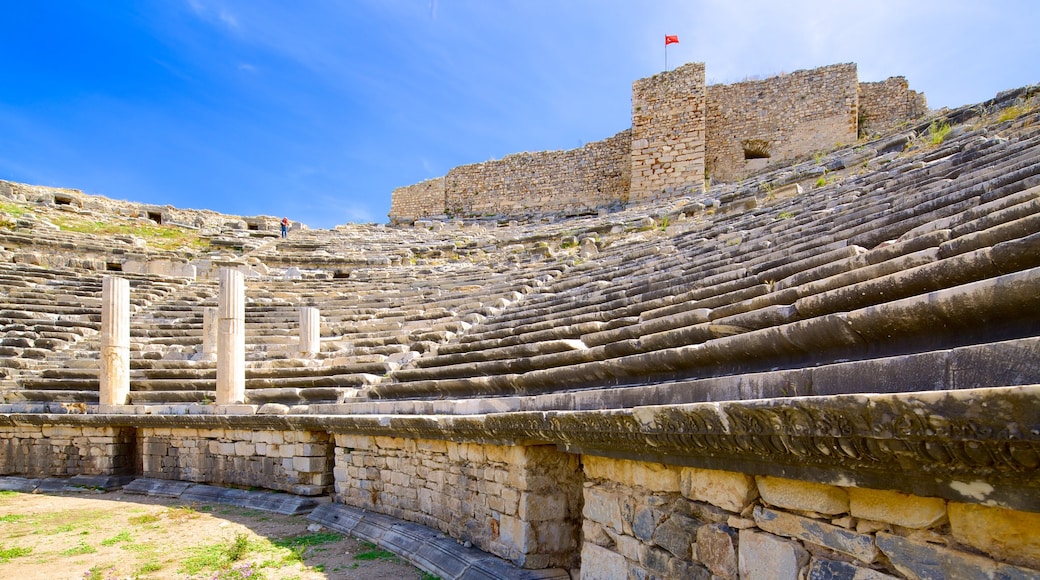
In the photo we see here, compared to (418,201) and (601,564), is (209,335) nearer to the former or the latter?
(601,564)

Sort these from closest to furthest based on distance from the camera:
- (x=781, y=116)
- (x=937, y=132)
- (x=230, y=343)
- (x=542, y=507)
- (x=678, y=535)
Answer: (x=678, y=535), (x=542, y=507), (x=937, y=132), (x=230, y=343), (x=781, y=116)

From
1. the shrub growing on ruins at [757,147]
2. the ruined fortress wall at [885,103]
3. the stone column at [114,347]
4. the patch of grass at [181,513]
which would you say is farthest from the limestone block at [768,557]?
the shrub growing on ruins at [757,147]

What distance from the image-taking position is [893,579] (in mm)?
2307

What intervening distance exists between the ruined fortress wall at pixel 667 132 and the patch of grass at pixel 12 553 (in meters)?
18.6

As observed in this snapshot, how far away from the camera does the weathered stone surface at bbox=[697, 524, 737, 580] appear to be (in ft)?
10.2

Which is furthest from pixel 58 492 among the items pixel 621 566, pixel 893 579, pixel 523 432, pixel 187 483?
pixel 893 579

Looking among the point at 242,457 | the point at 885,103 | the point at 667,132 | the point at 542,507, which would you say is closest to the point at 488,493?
the point at 542,507

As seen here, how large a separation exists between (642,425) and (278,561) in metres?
4.32

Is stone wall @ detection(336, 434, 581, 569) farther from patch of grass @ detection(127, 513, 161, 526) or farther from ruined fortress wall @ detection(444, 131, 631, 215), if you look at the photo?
ruined fortress wall @ detection(444, 131, 631, 215)

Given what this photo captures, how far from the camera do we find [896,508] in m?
2.33

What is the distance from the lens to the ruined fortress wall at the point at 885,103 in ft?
69.2

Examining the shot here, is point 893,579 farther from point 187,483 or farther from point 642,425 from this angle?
point 187,483

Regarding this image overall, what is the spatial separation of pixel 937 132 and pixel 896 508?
8.35 meters

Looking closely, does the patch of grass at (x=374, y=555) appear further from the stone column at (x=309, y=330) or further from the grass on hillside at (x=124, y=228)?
the grass on hillside at (x=124, y=228)
